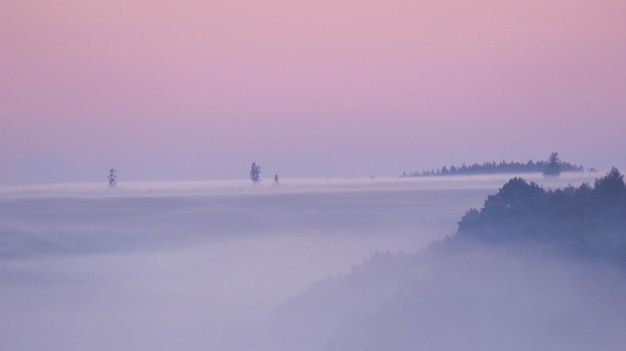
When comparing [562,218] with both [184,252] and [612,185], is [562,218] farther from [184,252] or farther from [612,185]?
[184,252]

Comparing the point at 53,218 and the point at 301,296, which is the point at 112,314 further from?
the point at 301,296

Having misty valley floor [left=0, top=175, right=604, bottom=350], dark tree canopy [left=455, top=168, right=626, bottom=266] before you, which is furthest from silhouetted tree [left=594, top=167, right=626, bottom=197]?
misty valley floor [left=0, top=175, right=604, bottom=350]

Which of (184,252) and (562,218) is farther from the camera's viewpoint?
(184,252)

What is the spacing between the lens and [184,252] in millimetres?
11812

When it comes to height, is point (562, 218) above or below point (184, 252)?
above

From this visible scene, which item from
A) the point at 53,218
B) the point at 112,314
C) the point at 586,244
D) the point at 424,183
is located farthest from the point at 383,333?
the point at 53,218

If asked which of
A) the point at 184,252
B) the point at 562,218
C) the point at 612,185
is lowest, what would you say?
the point at 184,252

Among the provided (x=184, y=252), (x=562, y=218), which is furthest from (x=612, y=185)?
(x=184, y=252)

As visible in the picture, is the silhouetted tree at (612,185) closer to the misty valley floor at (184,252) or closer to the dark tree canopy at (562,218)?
the dark tree canopy at (562,218)

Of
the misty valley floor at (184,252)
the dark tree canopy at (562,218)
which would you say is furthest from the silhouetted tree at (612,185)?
the misty valley floor at (184,252)

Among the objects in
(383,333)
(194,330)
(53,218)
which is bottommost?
(194,330)

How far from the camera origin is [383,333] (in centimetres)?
664

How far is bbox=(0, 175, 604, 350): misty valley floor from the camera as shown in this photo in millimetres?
9836

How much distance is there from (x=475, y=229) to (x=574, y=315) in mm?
1620
